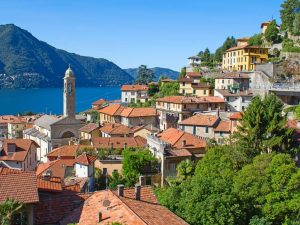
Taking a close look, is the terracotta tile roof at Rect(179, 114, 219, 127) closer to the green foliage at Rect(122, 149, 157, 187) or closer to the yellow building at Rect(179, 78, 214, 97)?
the green foliage at Rect(122, 149, 157, 187)

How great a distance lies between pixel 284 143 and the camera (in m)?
37.3

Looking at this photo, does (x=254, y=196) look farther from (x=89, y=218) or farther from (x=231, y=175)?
(x=89, y=218)

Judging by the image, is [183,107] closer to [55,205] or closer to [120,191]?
[120,191]

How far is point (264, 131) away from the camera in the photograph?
38.3 m

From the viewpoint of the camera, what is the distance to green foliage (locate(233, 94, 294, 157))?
122ft

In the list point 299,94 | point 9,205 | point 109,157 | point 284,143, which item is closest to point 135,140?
point 109,157

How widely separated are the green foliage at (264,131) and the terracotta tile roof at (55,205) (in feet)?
63.9

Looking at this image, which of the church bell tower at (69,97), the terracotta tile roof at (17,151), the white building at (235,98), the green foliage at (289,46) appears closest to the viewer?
the terracotta tile roof at (17,151)

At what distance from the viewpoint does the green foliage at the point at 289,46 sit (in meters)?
79.1

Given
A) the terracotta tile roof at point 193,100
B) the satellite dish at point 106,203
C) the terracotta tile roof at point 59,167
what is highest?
the terracotta tile roof at point 193,100

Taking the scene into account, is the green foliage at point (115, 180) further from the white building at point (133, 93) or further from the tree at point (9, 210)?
the white building at point (133, 93)

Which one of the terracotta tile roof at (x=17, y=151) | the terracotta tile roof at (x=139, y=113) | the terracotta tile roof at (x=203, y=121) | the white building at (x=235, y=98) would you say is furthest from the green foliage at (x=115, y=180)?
the white building at (x=235, y=98)

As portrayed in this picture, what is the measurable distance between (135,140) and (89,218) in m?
32.0

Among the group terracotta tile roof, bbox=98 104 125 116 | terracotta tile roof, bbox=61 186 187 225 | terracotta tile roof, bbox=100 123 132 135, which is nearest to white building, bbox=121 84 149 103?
terracotta tile roof, bbox=98 104 125 116
